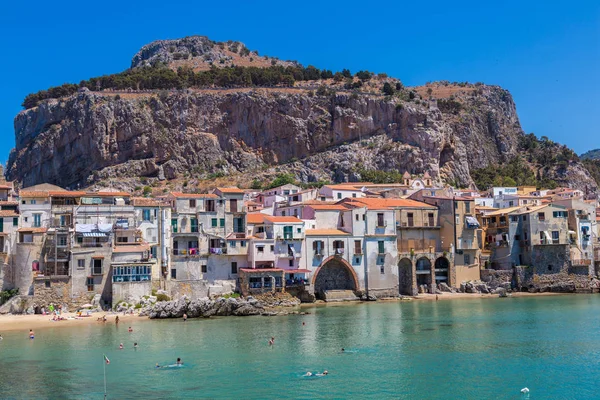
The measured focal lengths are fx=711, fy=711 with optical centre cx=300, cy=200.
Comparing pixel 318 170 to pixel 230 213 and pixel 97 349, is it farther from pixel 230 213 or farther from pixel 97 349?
pixel 97 349

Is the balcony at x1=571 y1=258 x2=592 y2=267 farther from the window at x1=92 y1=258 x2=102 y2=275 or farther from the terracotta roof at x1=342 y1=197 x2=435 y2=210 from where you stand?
the window at x1=92 y1=258 x2=102 y2=275

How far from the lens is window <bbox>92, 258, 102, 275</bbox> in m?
63.5

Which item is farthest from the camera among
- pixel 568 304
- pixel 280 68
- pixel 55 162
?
pixel 280 68

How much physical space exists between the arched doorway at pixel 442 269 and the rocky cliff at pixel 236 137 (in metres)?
55.7

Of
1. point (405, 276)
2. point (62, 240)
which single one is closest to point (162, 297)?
point (62, 240)

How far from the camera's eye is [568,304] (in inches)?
2682

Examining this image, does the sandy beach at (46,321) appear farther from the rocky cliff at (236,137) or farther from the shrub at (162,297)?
the rocky cliff at (236,137)

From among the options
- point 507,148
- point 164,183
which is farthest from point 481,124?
point 164,183

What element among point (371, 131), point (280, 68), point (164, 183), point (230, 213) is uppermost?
point (280, 68)

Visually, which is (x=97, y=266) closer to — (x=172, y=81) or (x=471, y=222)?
(x=471, y=222)

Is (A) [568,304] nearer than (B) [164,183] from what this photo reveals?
Yes

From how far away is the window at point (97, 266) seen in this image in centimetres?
6347

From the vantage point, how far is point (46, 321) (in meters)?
57.8

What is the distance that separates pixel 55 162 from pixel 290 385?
401ft
